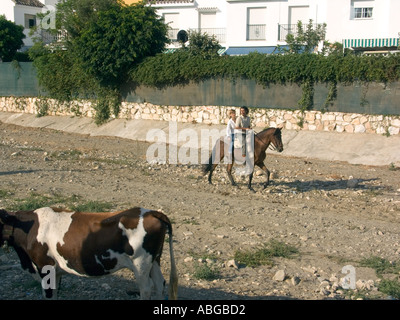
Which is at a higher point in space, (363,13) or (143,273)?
(363,13)

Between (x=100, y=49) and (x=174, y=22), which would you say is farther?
(x=174, y=22)

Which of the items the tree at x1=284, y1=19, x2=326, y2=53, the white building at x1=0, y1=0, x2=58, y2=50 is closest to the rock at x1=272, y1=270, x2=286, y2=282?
the tree at x1=284, y1=19, x2=326, y2=53

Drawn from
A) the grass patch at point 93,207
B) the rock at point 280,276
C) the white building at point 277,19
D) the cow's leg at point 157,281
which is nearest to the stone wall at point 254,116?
the white building at point 277,19

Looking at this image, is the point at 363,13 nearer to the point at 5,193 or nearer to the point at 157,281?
the point at 5,193

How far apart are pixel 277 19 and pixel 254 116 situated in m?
14.2

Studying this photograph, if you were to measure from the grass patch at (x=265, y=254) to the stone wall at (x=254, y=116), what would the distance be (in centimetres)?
1282

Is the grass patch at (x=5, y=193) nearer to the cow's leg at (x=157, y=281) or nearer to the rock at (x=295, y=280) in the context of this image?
the cow's leg at (x=157, y=281)

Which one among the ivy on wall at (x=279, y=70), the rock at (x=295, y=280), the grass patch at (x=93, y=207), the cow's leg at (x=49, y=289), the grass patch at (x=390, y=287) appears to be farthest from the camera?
the ivy on wall at (x=279, y=70)

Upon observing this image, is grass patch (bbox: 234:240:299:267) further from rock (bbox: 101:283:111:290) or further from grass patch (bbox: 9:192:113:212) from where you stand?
grass patch (bbox: 9:192:113:212)

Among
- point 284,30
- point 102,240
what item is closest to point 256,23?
point 284,30

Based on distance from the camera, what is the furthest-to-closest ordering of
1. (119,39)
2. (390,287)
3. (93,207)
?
(119,39) → (93,207) → (390,287)

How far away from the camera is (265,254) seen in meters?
8.47

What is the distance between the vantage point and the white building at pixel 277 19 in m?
31.6

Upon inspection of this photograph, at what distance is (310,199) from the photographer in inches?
501
